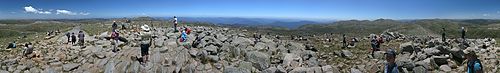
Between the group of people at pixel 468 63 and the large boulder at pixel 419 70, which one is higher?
the group of people at pixel 468 63

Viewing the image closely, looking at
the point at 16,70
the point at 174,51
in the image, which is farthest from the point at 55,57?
the point at 174,51

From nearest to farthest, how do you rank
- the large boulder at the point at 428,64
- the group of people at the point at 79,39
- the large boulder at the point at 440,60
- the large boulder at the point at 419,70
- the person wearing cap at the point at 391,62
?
the person wearing cap at the point at 391,62 → the large boulder at the point at 419,70 → the large boulder at the point at 428,64 → the large boulder at the point at 440,60 → the group of people at the point at 79,39

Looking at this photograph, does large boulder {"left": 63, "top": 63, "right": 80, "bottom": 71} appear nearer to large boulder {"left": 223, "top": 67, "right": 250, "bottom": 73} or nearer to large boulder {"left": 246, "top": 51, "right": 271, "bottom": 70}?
large boulder {"left": 223, "top": 67, "right": 250, "bottom": 73}

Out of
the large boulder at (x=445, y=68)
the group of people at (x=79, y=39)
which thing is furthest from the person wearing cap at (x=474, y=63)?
the group of people at (x=79, y=39)

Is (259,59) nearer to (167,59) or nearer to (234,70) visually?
(234,70)

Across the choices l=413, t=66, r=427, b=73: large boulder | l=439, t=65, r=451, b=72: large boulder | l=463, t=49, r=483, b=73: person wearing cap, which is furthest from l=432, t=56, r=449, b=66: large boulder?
l=463, t=49, r=483, b=73: person wearing cap

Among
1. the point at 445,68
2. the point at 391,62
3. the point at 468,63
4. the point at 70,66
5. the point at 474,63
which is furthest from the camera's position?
the point at 445,68

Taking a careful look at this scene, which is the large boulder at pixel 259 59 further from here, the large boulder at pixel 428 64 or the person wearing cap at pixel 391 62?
the person wearing cap at pixel 391 62

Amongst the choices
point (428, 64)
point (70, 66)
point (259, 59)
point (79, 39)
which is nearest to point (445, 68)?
point (428, 64)
